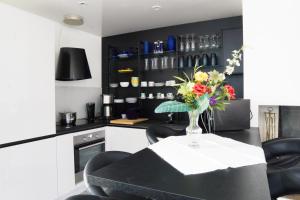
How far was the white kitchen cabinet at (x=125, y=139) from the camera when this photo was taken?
3098 millimetres

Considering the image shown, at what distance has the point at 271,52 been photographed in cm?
234

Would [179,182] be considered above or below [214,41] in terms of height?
below

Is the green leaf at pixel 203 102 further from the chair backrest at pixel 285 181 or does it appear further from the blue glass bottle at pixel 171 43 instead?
the blue glass bottle at pixel 171 43

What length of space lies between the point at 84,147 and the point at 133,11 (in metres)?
1.84

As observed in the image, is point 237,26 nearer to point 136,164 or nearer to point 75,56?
point 75,56

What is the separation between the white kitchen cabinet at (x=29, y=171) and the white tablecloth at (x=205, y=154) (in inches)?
60.9

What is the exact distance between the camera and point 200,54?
333cm

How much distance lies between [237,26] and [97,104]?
2.57 meters

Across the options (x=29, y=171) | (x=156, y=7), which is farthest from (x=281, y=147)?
(x=29, y=171)

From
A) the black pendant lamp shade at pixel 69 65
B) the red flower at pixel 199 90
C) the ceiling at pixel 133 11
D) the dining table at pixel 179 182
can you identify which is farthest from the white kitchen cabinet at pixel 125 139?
the dining table at pixel 179 182

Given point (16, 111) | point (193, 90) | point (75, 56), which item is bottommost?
point (16, 111)

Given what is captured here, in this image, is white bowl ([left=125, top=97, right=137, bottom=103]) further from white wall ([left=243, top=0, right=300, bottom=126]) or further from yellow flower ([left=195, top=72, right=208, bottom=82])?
yellow flower ([left=195, top=72, right=208, bottom=82])

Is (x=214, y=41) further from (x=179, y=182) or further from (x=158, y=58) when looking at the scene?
(x=179, y=182)

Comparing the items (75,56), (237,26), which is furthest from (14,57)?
(237,26)
